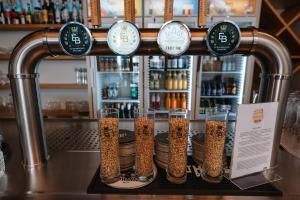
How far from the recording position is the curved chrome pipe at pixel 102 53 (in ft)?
2.14

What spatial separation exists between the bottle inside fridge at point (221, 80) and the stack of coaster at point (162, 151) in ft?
5.92

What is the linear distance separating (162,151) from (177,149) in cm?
10

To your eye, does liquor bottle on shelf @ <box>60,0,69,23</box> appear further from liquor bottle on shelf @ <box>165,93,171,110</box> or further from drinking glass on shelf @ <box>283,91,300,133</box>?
drinking glass on shelf @ <box>283,91,300,133</box>

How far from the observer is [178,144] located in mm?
620

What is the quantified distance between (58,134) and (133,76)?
5.64ft

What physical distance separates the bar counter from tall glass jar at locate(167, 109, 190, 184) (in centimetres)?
7

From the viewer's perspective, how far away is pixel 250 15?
214 centimetres

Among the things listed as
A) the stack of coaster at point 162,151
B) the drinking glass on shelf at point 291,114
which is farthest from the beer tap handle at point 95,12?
the drinking glass on shelf at point 291,114

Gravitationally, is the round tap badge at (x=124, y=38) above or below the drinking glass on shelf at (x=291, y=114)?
above

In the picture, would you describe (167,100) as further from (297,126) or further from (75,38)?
(75,38)

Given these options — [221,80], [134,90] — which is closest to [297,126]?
[221,80]

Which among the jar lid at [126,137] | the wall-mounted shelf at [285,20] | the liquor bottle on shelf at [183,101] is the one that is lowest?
the liquor bottle on shelf at [183,101]

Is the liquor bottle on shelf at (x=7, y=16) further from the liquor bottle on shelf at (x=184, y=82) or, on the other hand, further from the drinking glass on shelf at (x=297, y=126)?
the drinking glass on shelf at (x=297, y=126)

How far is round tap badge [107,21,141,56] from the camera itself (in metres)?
0.65
